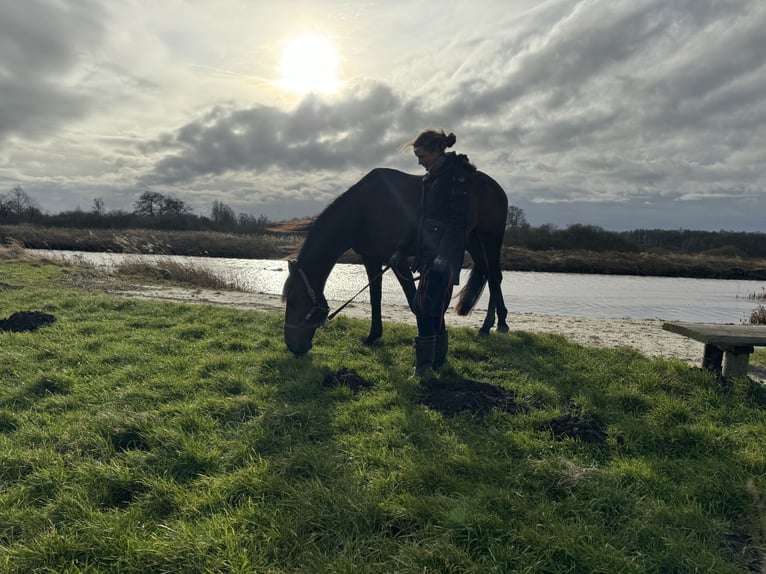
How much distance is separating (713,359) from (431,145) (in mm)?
3583

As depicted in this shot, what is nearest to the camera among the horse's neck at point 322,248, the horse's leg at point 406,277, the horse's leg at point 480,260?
the horse's neck at point 322,248

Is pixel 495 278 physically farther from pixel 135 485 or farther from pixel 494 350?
pixel 135 485

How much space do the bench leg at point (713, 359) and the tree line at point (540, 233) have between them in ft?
112

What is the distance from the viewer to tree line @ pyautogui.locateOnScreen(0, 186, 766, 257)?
37.8 m

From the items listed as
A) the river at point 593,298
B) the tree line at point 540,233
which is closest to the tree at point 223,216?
the tree line at point 540,233

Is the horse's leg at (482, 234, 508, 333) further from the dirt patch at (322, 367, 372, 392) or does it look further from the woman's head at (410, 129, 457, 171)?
the dirt patch at (322, 367, 372, 392)

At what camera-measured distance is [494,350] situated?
18.4ft

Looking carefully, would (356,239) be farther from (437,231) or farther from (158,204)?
(158,204)

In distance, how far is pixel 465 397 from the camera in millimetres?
3797

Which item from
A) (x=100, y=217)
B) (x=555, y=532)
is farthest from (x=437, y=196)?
(x=100, y=217)

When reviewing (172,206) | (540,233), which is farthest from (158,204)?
(540,233)

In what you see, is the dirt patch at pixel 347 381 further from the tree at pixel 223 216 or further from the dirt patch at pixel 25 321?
the tree at pixel 223 216

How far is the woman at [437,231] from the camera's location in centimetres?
433

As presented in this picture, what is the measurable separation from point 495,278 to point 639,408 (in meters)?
3.38
